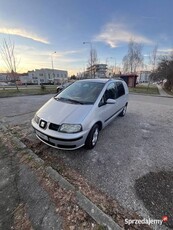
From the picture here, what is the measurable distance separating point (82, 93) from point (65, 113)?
43.6 inches

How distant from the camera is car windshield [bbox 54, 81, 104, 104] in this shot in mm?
3476

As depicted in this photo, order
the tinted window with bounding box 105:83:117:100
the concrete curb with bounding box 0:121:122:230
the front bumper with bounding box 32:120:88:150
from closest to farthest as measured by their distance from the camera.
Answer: the concrete curb with bounding box 0:121:122:230 → the front bumper with bounding box 32:120:88:150 → the tinted window with bounding box 105:83:117:100

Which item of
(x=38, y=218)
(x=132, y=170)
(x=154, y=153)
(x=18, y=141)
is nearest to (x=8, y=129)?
(x=18, y=141)

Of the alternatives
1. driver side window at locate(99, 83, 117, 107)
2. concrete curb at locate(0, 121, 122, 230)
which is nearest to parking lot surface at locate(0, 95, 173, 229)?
concrete curb at locate(0, 121, 122, 230)

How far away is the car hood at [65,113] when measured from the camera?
280cm

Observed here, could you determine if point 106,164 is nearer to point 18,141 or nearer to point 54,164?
point 54,164

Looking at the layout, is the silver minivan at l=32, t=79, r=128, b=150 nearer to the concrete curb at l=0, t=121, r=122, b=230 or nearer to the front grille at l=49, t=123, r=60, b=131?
the front grille at l=49, t=123, r=60, b=131

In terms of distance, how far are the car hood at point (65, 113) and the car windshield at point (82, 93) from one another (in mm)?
274

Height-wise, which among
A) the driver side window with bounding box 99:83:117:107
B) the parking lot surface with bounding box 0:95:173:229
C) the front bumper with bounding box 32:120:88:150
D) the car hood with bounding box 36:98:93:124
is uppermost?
the driver side window with bounding box 99:83:117:107

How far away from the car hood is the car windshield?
274mm

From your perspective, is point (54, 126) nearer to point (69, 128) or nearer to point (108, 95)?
point (69, 128)

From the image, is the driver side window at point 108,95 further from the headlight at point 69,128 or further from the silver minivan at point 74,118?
the headlight at point 69,128

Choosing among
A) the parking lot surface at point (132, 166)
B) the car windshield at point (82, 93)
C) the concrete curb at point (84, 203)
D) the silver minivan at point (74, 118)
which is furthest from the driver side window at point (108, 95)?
the concrete curb at point (84, 203)

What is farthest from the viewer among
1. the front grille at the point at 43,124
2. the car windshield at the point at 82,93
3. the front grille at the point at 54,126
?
the car windshield at the point at 82,93
